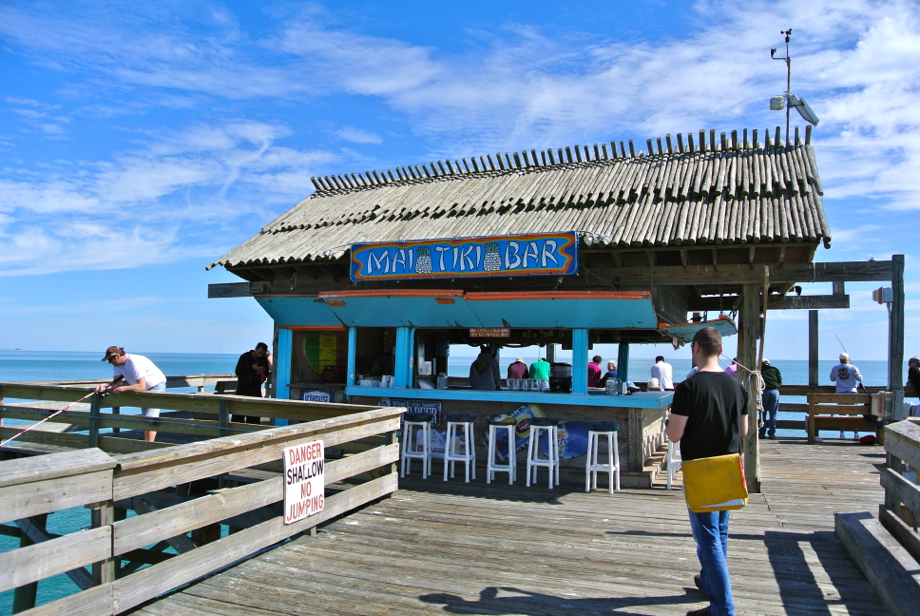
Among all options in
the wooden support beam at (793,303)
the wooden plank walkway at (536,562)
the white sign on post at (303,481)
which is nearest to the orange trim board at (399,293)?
the wooden plank walkway at (536,562)

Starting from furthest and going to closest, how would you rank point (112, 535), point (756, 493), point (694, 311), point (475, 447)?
point (694, 311), point (475, 447), point (756, 493), point (112, 535)

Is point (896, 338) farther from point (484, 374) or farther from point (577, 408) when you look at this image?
point (484, 374)

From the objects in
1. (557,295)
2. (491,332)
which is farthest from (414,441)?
(557,295)

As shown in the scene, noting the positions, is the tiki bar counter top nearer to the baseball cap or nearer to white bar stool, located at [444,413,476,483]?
white bar stool, located at [444,413,476,483]

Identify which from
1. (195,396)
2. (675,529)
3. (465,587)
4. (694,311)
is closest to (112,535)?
(465,587)

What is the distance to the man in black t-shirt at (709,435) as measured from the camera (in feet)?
13.2

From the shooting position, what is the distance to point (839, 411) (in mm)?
13641

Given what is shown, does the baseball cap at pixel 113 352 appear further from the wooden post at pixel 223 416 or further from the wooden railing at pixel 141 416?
the wooden post at pixel 223 416

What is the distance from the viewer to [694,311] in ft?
44.8

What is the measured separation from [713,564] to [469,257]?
585 cm

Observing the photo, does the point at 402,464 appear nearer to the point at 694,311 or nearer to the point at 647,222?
the point at 647,222

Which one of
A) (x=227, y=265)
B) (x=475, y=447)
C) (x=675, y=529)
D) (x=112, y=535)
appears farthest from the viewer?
(x=227, y=265)

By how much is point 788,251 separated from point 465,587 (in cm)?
599

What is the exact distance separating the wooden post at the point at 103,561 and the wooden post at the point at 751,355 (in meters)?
6.97
